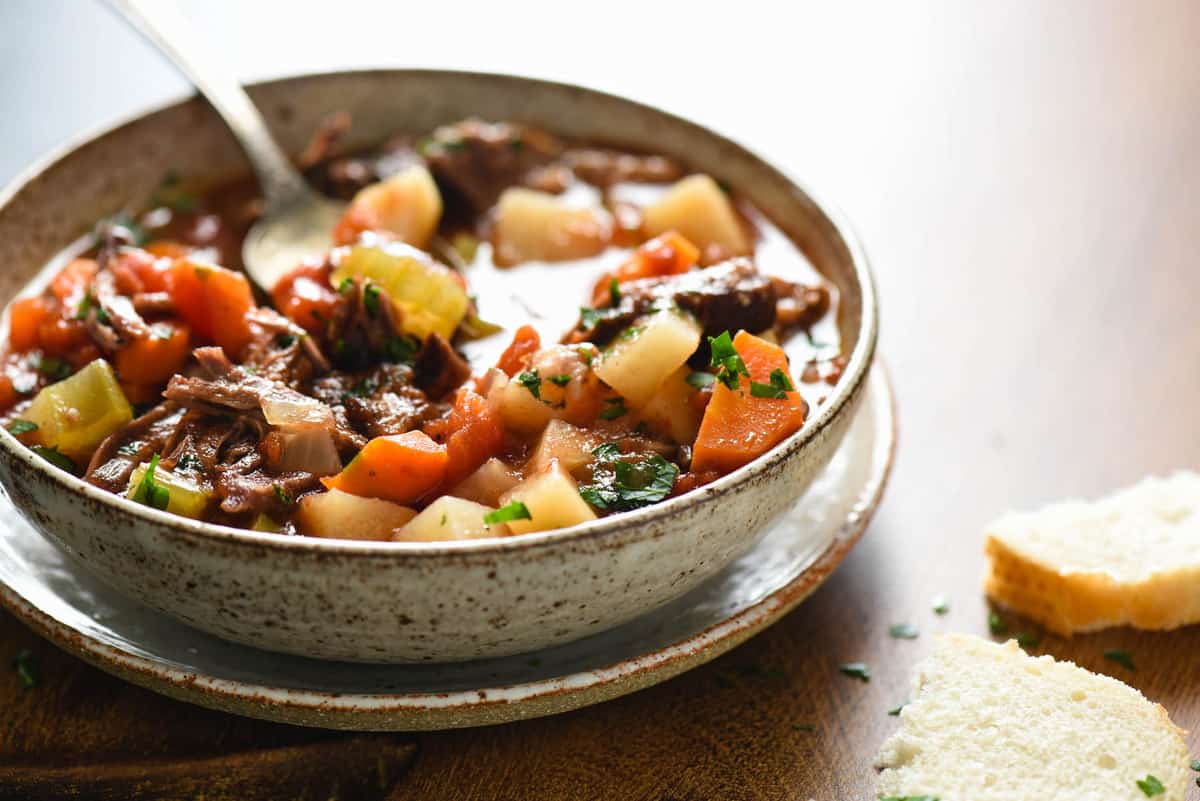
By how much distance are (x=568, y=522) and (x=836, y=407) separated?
0.67m

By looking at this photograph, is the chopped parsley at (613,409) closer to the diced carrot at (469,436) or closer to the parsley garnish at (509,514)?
the diced carrot at (469,436)

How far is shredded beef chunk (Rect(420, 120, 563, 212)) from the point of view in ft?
13.2

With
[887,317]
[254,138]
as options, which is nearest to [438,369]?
[254,138]

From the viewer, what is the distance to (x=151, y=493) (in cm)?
269

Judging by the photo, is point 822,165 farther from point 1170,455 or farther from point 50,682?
point 50,682

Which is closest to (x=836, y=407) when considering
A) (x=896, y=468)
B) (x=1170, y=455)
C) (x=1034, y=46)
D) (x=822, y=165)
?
(x=896, y=468)

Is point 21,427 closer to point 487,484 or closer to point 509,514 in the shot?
point 487,484

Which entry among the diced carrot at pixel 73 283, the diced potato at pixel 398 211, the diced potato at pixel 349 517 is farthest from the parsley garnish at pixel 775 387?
the diced carrot at pixel 73 283

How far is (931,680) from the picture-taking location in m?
3.01

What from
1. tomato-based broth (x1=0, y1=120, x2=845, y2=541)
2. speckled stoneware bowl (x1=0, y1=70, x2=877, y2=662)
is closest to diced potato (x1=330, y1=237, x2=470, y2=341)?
tomato-based broth (x1=0, y1=120, x2=845, y2=541)

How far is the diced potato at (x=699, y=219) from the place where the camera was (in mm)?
3811

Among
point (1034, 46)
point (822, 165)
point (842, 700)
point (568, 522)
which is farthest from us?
point (1034, 46)

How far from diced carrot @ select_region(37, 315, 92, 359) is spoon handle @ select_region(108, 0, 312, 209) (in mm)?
910

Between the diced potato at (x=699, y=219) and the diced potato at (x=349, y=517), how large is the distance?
1.46 m
